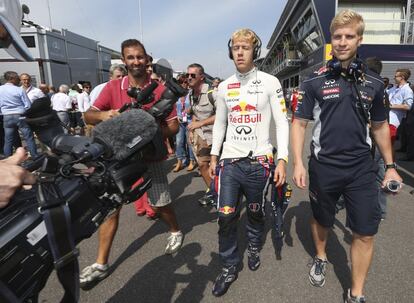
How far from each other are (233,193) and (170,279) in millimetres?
995

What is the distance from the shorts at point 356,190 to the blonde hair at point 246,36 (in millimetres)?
1063

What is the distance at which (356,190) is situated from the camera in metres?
2.16

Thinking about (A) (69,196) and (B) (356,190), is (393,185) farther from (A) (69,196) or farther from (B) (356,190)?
(A) (69,196)

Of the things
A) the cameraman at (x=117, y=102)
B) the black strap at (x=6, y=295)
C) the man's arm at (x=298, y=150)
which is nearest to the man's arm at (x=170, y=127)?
the cameraman at (x=117, y=102)

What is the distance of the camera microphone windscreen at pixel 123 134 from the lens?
1.22m

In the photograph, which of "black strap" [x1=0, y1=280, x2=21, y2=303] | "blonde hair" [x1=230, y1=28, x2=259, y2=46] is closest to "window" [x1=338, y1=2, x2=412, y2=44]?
"blonde hair" [x1=230, y1=28, x2=259, y2=46]

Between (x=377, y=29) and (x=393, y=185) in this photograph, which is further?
(x=377, y=29)

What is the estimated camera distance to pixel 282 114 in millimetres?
2447

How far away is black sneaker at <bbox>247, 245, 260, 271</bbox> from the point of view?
274 centimetres

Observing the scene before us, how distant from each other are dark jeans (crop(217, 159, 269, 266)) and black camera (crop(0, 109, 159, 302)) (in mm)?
1159

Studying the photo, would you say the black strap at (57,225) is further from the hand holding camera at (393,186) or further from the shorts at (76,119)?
the shorts at (76,119)

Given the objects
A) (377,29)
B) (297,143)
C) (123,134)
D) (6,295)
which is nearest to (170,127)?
(297,143)

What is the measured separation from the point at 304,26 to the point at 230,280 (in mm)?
29319

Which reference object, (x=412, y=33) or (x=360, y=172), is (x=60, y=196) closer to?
(x=360, y=172)
